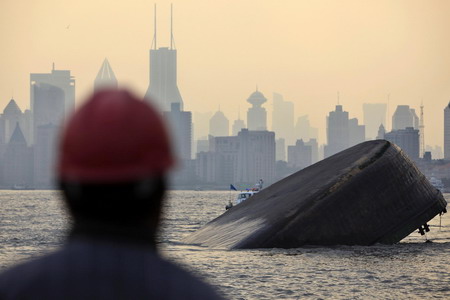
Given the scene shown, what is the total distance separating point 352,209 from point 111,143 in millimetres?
24645

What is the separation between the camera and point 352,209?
26.3m

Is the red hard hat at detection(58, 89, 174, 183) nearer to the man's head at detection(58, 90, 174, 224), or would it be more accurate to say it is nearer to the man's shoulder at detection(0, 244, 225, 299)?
the man's head at detection(58, 90, 174, 224)

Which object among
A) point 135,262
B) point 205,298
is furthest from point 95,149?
point 205,298

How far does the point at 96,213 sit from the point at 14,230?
51.2m

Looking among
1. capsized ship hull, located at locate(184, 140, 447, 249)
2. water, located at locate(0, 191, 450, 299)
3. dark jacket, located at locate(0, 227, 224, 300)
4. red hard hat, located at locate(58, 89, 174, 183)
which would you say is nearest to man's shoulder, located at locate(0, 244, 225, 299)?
dark jacket, located at locate(0, 227, 224, 300)

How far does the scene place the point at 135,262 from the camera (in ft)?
6.66

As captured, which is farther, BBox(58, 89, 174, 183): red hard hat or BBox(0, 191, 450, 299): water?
BBox(0, 191, 450, 299): water

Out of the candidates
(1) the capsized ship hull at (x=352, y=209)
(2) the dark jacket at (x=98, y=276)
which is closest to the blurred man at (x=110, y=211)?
(2) the dark jacket at (x=98, y=276)

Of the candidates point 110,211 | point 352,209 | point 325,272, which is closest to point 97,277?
point 110,211

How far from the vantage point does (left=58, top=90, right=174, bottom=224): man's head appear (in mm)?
2025

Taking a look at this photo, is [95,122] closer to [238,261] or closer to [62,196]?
[62,196]

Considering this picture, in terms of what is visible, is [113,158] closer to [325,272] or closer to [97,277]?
[97,277]

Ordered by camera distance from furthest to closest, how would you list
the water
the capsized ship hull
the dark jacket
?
1. the capsized ship hull
2. the water
3. the dark jacket

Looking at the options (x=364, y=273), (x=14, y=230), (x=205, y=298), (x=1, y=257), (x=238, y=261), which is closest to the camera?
(x=205, y=298)
